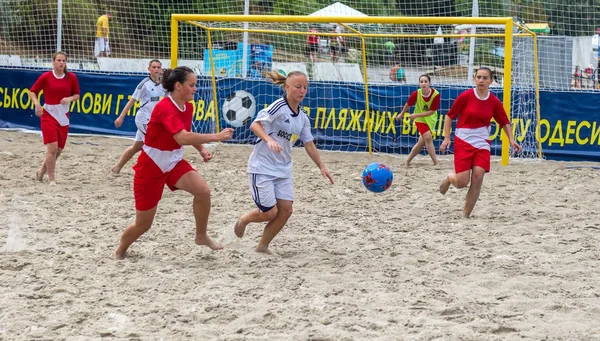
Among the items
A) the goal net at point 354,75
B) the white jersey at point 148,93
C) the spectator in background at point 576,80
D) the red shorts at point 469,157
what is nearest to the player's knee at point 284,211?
the red shorts at point 469,157

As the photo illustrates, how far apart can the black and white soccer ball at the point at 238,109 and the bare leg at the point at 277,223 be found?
7.91m

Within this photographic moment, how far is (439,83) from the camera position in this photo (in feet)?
48.6

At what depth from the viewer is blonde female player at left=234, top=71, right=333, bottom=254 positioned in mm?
5945

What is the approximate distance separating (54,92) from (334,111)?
5613mm

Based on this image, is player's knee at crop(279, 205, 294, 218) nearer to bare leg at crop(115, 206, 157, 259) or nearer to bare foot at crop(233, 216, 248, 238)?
bare foot at crop(233, 216, 248, 238)

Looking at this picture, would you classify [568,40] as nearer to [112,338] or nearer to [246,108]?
[246,108]

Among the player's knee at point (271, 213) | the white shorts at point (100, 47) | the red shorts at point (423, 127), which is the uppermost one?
the white shorts at point (100, 47)

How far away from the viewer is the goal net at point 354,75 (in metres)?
12.8

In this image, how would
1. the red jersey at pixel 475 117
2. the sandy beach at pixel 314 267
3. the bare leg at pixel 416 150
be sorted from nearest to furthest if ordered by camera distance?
the sandy beach at pixel 314 267 < the red jersey at pixel 475 117 < the bare leg at pixel 416 150

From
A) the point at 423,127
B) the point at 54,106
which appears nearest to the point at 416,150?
the point at 423,127

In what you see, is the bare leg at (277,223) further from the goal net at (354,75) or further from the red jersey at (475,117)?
the goal net at (354,75)

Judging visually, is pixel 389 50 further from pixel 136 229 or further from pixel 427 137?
pixel 136 229

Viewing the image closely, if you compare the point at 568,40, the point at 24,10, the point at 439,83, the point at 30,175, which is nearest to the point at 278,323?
the point at 30,175

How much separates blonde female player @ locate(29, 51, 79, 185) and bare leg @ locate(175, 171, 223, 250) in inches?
159
